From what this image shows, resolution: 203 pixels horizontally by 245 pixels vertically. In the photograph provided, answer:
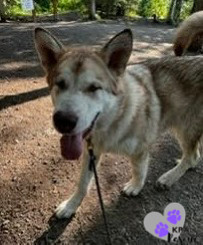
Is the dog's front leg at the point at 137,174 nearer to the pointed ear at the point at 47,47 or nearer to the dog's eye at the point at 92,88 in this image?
the dog's eye at the point at 92,88

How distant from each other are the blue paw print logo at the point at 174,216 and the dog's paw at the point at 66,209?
82 centimetres

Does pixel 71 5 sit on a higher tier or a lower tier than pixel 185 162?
lower

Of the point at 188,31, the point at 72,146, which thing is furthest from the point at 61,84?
the point at 188,31

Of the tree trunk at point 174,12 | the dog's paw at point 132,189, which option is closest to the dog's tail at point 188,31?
the dog's paw at point 132,189

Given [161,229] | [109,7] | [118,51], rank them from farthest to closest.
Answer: [109,7] < [161,229] < [118,51]

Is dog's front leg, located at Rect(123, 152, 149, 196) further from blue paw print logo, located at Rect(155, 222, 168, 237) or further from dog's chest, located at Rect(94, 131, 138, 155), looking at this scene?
blue paw print logo, located at Rect(155, 222, 168, 237)

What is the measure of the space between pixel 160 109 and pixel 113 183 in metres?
0.89

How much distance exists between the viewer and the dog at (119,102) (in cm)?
238

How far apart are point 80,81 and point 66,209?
1215 mm

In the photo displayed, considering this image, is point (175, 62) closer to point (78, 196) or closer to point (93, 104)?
point (93, 104)

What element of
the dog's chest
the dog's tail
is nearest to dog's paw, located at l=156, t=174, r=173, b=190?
the dog's chest

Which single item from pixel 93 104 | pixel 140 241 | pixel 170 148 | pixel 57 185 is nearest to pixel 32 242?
pixel 57 185

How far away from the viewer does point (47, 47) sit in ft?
8.36

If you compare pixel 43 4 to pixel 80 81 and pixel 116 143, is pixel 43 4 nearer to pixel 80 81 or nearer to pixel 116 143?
pixel 116 143
